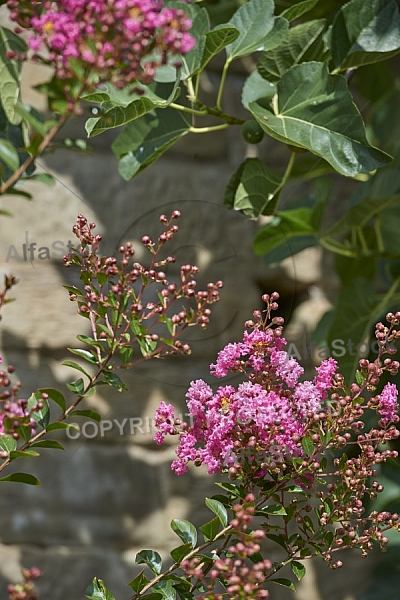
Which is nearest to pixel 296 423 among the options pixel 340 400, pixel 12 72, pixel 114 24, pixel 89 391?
pixel 340 400

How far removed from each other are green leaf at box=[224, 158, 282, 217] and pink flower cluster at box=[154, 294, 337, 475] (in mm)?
311

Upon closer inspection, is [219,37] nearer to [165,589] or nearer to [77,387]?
[77,387]

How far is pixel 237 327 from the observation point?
1.04 meters

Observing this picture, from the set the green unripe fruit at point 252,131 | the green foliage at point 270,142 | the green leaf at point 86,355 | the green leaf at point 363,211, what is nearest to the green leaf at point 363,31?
the green foliage at point 270,142

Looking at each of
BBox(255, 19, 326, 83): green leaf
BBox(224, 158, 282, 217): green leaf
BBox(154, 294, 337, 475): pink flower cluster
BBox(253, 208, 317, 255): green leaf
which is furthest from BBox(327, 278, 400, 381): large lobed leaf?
BBox(154, 294, 337, 475): pink flower cluster

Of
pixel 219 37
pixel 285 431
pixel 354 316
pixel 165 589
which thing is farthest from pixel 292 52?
pixel 165 589

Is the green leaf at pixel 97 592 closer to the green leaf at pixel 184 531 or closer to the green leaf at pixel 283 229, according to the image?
the green leaf at pixel 184 531

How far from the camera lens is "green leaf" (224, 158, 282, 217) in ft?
3.02

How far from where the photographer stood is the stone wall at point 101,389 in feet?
3.37

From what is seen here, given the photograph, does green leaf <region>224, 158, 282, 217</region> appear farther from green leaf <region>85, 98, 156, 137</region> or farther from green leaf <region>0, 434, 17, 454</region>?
green leaf <region>0, 434, 17, 454</region>

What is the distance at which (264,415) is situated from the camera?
1.88ft

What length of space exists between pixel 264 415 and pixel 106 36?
285 millimetres

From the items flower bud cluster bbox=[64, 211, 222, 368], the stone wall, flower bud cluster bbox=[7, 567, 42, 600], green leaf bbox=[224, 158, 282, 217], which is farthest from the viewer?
the stone wall

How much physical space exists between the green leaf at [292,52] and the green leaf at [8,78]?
0.28 metres
